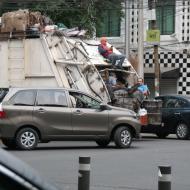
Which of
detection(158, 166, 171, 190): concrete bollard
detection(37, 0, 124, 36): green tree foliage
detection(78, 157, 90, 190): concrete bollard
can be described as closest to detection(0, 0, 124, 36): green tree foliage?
detection(37, 0, 124, 36): green tree foliage

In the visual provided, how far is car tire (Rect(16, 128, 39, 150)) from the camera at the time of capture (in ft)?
49.5

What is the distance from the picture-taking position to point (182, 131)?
69.7 feet

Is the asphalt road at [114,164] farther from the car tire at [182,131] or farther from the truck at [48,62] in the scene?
the car tire at [182,131]

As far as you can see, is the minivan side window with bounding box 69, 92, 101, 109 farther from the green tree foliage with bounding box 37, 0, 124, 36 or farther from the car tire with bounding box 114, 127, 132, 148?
the green tree foliage with bounding box 37, 0, 124, 36

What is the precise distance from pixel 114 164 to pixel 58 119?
11.2 ft

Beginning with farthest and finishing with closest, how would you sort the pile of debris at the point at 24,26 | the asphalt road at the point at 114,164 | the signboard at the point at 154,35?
the signboard at the point at 154,35 < the pile of debris at the point at 24,26 < the asphalt road at the point at 114,164

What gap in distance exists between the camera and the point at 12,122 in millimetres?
15047

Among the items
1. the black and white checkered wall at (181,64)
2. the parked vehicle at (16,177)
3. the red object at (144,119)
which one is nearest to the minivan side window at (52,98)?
the red object at (144,119)

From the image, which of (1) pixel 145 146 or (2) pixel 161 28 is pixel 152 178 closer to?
(1) pixel 145 146

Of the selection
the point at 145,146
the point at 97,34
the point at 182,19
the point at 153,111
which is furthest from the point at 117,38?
the point at 145,146

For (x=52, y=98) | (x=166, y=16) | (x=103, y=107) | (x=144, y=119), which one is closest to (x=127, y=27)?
(x=166, y=16)

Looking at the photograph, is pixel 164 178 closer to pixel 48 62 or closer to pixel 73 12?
pixel 48 62

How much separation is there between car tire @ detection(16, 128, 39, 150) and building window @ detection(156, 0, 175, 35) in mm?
18170

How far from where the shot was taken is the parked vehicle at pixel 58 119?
595 inches
